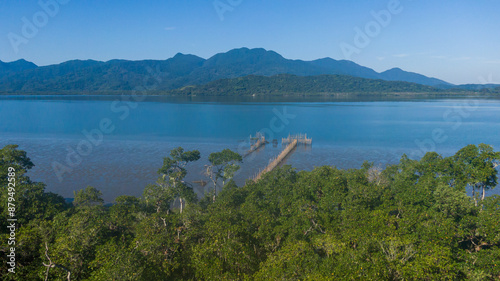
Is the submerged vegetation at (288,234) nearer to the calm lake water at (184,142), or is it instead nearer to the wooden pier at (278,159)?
the calm lake water at (184,142)

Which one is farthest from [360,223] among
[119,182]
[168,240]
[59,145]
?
[59,145]

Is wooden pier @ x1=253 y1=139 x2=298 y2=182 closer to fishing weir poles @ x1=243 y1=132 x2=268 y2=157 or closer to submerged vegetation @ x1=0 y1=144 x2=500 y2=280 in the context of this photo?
fishing weir poles @ x1=243 y1=132 x2=268 y2=157

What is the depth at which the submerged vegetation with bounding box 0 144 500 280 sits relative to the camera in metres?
10.2

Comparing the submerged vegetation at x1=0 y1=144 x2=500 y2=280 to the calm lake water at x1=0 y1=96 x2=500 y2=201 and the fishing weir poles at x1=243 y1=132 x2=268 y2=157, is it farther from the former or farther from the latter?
the fishing weir poles at x1=243 y1=132 x2=268 y2=157

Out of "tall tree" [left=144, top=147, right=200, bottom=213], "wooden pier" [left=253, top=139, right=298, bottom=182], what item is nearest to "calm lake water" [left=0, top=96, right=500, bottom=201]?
"wooden pier" [left=253, top=139, right=298, bottom=182]

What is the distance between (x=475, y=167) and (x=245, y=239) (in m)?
13.9

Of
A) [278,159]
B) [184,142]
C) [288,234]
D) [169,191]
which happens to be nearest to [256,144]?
[278,159]

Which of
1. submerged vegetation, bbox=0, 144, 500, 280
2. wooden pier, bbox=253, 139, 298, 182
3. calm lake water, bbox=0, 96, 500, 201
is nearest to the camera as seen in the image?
submerged vegetation, bbox=0, 144, 500, 280

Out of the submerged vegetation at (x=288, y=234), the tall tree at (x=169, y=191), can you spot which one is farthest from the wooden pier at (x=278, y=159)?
the submerged vegetation at (x=288, y=234)

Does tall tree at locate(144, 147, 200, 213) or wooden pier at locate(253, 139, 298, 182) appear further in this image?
wooden pier at locate(253, 139, 298, 182)

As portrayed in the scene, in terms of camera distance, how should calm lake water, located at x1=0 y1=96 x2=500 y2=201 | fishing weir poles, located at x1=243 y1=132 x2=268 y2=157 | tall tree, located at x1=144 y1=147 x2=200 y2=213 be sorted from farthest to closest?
fishing weir poles, located at x1=243 y1=132 x2=268 y2=157 < calm lake water, located at x1=0 y1=96 x2=500 y2=201 < tall tree, located at x1=144 y1=147 x2=200 y2=213

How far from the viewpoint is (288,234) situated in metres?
13.6

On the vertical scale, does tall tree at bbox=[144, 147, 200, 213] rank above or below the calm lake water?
above

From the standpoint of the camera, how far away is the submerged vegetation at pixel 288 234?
10.2 meters
